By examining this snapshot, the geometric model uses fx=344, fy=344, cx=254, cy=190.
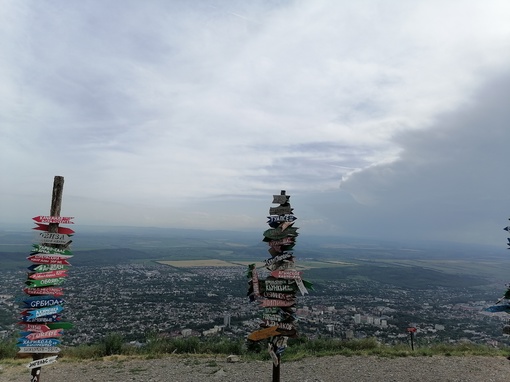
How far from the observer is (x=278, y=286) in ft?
26.7

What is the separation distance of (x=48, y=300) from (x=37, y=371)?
1624 mm

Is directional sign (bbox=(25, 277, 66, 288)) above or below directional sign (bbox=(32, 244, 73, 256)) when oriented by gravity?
below

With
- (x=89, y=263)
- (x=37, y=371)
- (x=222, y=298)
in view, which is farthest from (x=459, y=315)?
(x=89, y=263)

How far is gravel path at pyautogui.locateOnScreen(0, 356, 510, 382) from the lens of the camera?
31.3 feet

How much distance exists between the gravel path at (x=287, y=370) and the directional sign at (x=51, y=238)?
15.2 feet

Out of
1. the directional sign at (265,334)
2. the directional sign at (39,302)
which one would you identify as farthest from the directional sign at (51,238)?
the directional sign at (265,334)

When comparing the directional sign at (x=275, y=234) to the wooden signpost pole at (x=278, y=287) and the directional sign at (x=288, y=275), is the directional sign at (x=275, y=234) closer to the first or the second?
the wooden signpost pole at (x=278, y=287)

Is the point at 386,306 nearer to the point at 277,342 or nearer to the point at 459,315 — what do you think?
the point at 459,315

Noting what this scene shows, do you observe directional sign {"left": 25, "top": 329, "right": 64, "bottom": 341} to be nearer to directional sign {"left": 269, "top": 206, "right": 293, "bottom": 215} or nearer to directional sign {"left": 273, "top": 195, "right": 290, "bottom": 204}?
directional sign {"left": 269, "top": 206, "right": 293, "bottom": 215}

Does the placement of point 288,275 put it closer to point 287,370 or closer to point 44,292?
point 287,370

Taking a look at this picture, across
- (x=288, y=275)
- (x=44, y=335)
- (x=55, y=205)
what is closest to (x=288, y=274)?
(x=288, y=275)

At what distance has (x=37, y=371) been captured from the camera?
741cm

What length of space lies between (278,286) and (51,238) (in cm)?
514

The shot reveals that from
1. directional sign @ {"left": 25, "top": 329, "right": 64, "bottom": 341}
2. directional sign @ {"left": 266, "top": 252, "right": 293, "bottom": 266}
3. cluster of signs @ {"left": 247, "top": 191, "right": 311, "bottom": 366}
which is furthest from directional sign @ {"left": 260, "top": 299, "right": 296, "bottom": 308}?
directional sign @ {"left": 25, "top": 329, "right": 64, "bottom": 341}
